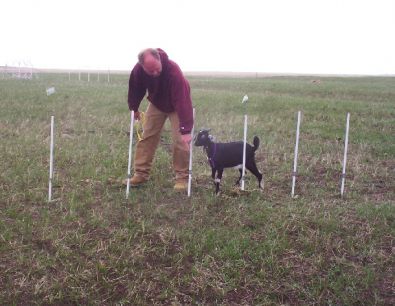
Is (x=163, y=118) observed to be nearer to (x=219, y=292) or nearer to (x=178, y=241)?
(x=178, y=241)

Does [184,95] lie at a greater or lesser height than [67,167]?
greater

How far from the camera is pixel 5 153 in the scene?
7.75 m

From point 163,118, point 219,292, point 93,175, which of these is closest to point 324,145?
point 163,118

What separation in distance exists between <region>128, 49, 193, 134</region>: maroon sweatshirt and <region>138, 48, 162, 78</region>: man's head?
217 mm

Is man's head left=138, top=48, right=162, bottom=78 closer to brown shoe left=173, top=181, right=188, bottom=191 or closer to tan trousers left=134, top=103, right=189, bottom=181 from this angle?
tan trousers left=134, top=103, right=189, bottom=181

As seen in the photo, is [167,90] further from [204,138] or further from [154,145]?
[154,145]

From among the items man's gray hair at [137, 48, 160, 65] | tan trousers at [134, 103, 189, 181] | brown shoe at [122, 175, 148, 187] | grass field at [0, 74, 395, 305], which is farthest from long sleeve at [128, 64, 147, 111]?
grass field at [0, 74, 395, 305]

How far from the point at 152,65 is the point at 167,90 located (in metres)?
0.55

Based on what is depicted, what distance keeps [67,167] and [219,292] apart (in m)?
4.35

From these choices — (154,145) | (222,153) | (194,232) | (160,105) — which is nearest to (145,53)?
(160,105)

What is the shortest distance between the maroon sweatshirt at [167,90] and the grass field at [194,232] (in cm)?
121

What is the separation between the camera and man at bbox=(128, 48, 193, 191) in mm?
5781

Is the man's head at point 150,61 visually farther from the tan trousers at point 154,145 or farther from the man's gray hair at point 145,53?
the tan trousers at point 154,145

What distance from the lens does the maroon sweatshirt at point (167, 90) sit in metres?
5.81
